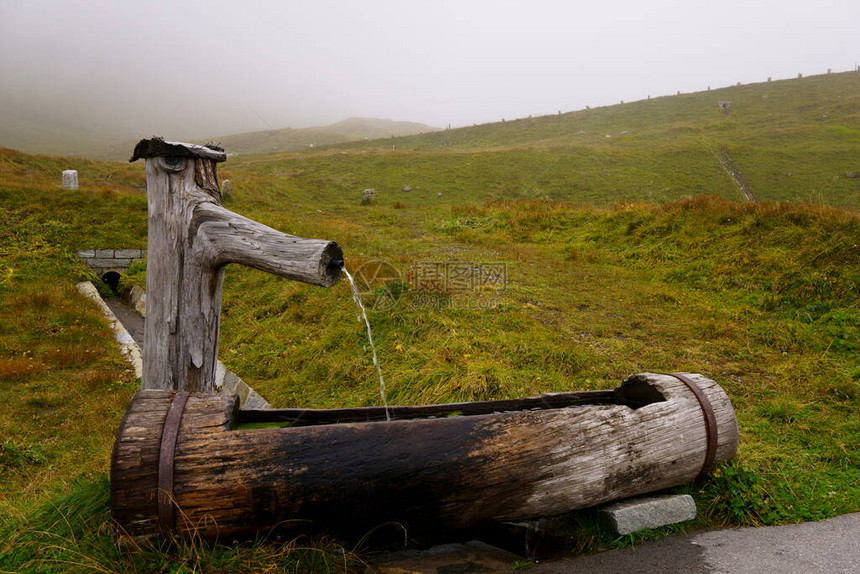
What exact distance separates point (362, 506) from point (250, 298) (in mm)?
8347

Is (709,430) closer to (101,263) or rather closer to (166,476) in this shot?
(166,476)

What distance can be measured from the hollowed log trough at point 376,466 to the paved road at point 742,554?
37cm

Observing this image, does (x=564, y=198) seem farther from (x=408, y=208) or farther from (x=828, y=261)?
(x=828, y=261)

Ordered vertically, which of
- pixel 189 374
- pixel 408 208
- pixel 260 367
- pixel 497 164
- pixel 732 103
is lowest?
pixel 260 367

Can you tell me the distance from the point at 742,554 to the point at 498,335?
4.20 meters

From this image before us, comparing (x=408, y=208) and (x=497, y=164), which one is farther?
(x=497, y=164)

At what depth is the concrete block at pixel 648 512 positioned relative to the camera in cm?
354

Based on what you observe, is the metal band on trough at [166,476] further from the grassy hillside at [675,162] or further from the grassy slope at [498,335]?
the grassy hillside at [675,162]

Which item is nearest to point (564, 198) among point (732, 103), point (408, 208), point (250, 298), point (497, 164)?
point (497, 164)

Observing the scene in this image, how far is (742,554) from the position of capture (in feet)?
11.1

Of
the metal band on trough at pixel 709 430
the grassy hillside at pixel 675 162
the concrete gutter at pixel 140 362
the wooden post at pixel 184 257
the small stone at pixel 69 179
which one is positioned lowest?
the concrete gutter at pixel 140 362

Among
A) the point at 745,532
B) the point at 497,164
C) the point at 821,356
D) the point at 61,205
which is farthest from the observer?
the point at 497,164

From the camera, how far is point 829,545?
3449 mm
